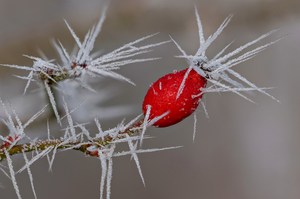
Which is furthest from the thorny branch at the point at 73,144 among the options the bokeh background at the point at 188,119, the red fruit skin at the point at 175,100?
the bokeh background at the point at 188,119

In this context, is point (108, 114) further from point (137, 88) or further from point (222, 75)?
point (137, 88)

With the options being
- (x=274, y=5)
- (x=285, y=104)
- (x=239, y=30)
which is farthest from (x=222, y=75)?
(x=285, y=104)

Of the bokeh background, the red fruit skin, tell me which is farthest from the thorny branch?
the bokeh background

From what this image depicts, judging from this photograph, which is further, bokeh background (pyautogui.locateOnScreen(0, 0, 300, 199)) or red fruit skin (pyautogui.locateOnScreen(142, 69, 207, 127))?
bokeh background (pyautogui.locateOnScreen(0, 0, 300, 199))

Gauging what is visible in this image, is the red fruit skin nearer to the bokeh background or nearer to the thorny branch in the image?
the thorny branch

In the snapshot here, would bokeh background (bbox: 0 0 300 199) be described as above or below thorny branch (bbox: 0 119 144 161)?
above

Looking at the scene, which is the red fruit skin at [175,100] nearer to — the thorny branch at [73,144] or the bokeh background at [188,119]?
the thorny branch at [73,144]
